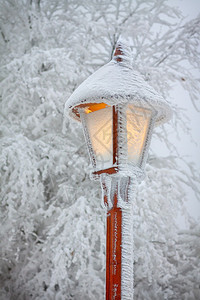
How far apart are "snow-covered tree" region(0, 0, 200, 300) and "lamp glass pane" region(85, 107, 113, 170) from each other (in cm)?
259

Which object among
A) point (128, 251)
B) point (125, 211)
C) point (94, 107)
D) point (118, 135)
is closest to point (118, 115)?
point (118, 135)

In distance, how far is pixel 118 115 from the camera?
2.41m

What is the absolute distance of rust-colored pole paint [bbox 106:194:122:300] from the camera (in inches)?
83.4

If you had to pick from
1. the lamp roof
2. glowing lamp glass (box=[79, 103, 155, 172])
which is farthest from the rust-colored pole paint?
the lamp roof

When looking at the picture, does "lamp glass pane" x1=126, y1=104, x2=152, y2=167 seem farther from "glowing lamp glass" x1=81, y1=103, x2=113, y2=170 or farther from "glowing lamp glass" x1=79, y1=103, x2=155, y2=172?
"glowing lamp glass" x1=81, y1=103, x2=113, y2=170

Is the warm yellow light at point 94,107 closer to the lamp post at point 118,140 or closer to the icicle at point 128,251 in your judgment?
the lamp post at point 118,140

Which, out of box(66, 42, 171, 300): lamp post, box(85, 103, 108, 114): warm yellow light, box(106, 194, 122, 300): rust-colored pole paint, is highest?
box(85, 103, 108, 114): warm yellow light

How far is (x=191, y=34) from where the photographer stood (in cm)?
670

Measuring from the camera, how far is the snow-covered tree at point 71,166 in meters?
5.16

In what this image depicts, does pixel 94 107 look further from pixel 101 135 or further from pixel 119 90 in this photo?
pixel 119 90

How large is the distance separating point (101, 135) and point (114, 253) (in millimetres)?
857

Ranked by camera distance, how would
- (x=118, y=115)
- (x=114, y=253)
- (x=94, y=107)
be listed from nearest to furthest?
(x=114, y=253) < (x=118, y=115) < (x=94, y=107)

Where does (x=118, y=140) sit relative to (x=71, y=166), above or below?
below

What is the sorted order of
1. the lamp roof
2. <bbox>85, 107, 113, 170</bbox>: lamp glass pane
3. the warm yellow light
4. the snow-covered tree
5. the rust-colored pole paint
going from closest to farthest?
the rust-colored pole paint < the lamp roof < <bbox>85, 107, 113, 170</bbox>: lamp glass pane < the warm yellow light < the snow-covered tree
